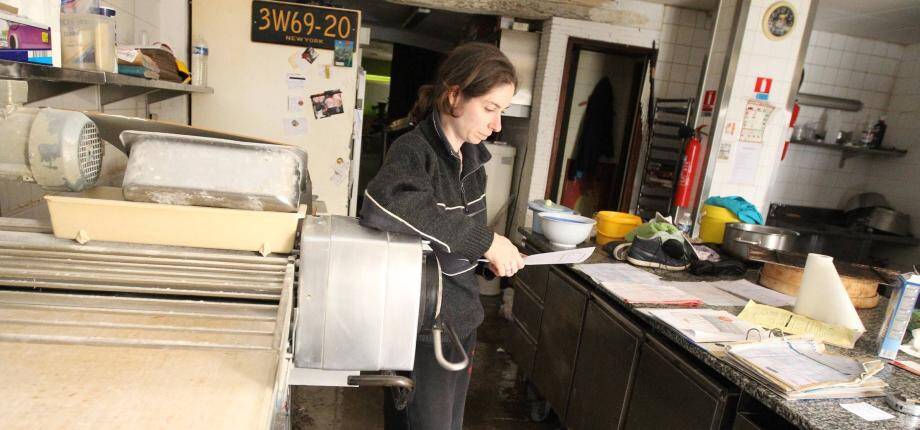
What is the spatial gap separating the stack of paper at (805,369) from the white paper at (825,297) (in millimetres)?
211

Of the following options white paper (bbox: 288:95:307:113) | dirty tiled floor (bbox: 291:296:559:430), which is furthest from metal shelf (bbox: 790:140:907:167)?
white paper (bbox: 288:95:307:113)

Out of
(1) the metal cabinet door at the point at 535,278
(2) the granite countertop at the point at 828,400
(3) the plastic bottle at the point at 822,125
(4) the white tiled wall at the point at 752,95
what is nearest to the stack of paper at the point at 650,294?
(2) the granite countertop at the point at 828,400

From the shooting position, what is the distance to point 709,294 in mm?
1991

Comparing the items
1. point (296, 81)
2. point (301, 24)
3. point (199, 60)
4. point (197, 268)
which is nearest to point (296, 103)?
point (296, 81)

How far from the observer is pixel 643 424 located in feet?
5.75

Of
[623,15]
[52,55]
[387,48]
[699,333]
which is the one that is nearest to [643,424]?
[699,333]

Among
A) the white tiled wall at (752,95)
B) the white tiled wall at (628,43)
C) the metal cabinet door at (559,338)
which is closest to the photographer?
the metal cabinet door at (559,338)

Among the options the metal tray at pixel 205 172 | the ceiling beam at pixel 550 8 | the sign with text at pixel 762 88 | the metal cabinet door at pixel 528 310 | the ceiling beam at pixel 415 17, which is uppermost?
the ceiling beam at pixel 415 17

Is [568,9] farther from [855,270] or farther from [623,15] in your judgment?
[855,270]

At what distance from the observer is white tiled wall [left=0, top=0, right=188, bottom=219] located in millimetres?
1428

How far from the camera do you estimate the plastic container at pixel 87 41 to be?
136 centimetres

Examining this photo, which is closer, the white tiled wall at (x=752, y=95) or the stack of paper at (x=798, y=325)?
the stack of paper at (x=798, y=325)

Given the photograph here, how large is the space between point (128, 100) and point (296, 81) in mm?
1047

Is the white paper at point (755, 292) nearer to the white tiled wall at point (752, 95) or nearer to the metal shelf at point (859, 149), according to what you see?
the white tiled wall at point (752, 95)
